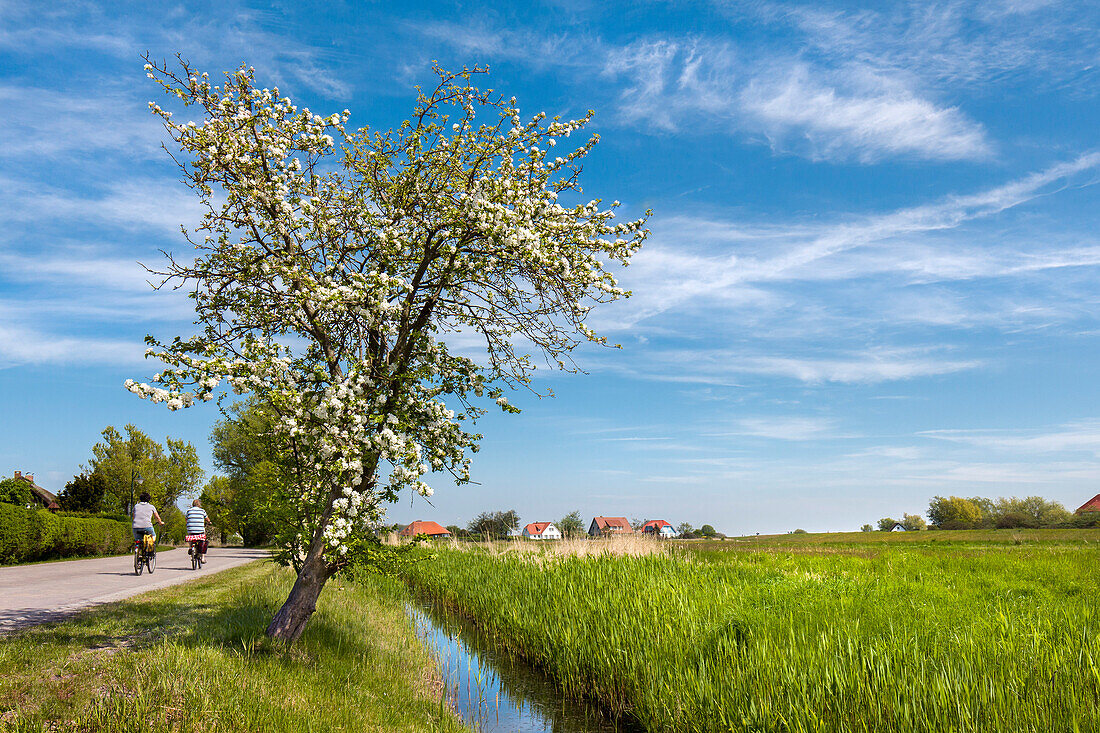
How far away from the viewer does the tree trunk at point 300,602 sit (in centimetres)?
866

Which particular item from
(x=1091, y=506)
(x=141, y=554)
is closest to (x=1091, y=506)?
(x=1091, y=506)

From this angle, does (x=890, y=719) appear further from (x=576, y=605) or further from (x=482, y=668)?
(x=482, y=668)

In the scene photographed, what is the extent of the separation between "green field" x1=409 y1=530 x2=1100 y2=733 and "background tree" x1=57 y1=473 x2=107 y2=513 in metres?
40.7

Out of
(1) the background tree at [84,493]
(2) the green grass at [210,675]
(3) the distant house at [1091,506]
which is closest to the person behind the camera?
(2) the green grass at [210,675]

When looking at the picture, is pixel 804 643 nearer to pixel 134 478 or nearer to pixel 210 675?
pixel 210 675

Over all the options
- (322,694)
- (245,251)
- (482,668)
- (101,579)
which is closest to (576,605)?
(482,668)

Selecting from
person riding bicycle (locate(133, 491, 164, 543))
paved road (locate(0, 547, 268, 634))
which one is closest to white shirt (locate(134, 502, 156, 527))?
person riding bicycle (locate(133, 491, 164, 543))

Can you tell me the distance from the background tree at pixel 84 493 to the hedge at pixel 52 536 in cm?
1278

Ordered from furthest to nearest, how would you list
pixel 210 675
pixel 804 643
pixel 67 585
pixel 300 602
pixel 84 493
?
pixel 84 493 → pixel 67 585 → pixel 300 602 → pixel 804 643 → pixel 210 675

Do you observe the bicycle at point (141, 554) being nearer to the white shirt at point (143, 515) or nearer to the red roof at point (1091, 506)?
the white shirt at point (143, 515)

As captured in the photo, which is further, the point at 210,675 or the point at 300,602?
the point at 300,602

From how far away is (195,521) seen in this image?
70.3 ft

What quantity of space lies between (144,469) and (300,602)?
48584 mm

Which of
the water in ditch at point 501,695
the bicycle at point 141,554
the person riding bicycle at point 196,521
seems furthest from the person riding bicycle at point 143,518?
the water in ditch at point 501,695
